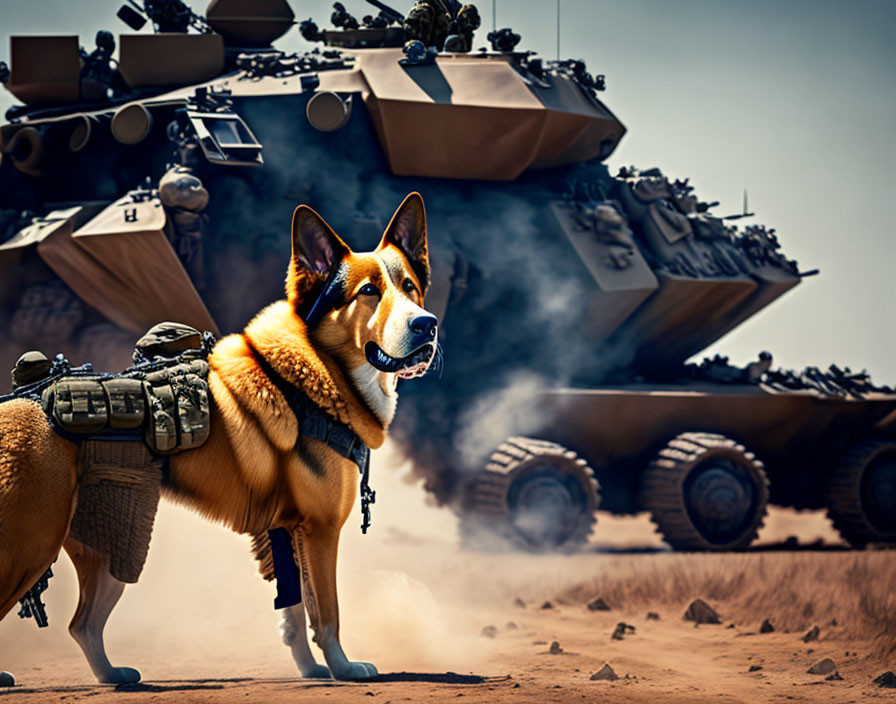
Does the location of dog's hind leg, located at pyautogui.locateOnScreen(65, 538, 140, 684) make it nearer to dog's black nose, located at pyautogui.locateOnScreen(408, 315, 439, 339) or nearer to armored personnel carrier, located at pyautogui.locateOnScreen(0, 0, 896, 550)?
dog's black nose, located at pyautogui.locateOnScreen(408, 315, 439, 339)

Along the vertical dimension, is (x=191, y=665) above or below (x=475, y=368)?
below

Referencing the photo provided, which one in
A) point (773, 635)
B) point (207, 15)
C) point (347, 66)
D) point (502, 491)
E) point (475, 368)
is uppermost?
point (207, 15)

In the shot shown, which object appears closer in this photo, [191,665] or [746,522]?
[191,665]

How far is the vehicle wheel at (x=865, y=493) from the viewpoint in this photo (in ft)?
41.2

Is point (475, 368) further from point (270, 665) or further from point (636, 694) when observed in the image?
point (636, 694)

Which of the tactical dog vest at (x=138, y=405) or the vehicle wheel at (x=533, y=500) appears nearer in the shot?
the tactical dog vest at (x=138, y=405)

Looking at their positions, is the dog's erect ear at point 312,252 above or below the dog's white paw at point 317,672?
above

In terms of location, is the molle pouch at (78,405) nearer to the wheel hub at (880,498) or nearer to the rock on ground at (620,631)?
the rock on ground at (620,631)

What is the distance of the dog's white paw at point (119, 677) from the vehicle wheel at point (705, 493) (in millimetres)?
7251

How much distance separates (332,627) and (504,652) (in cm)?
255

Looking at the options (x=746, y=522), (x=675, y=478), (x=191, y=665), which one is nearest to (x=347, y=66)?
(x=675, y=478)

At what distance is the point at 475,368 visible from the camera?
11.8 meters

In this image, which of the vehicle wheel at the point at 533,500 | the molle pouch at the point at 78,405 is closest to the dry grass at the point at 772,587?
the vehicle wheel at the point at 533,500

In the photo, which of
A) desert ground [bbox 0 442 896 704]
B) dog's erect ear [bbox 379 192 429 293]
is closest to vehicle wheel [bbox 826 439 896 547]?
desert ground [bbox 0 442 896 704]
